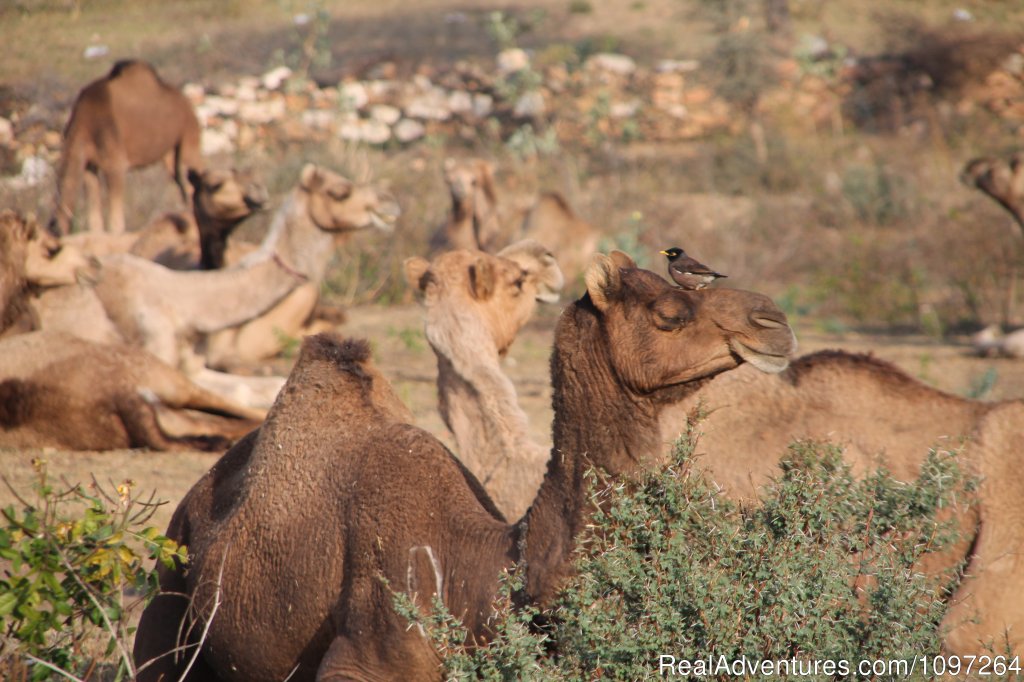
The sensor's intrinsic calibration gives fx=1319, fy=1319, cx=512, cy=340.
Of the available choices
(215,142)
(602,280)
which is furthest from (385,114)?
(602,280)

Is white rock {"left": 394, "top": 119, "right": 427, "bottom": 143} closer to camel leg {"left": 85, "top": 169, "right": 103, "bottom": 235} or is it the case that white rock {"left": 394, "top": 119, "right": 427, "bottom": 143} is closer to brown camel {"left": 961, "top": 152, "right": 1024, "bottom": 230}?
camel leg {"left": 85, "top": 169, "right": 103, "bottom": 235}

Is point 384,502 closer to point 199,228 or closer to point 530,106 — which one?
point 199,228

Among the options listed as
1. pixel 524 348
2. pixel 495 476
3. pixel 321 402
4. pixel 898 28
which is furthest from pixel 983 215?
pixel 898 28

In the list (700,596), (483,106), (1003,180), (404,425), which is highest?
(700,596)

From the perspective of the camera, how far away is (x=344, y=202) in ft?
32.5

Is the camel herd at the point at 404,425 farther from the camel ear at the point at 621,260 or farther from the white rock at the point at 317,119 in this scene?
the white rock at the point at 317,119

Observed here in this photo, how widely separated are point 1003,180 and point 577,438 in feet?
30.4

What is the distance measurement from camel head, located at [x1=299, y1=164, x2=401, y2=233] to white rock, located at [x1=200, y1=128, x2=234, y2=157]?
26.7ft

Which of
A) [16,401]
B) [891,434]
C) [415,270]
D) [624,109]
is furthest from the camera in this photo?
[624,109]

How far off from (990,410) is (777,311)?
237 cm

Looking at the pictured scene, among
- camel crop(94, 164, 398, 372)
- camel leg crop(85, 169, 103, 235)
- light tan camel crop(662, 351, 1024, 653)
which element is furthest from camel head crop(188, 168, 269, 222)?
light tan camel crop(662, 351, 1024, 653)

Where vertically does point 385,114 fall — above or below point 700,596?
below

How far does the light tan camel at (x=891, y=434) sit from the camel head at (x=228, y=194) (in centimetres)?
514

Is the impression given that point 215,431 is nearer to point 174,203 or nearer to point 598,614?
point 598,614
